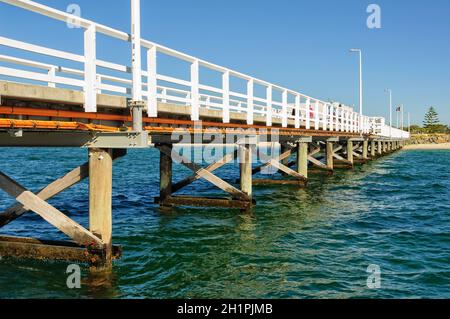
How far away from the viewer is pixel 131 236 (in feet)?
34.4

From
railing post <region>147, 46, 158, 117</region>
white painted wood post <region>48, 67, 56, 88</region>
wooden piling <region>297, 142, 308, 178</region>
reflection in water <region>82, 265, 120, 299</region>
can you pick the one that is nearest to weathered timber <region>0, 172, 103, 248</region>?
reflection in water <region>82, 265, 120, 299</region>

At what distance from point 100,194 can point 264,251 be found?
3367 mm

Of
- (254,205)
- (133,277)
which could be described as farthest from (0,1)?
(254,205)

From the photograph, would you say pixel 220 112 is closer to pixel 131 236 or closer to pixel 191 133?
pixel 191 133

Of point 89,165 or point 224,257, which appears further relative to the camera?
point 224,257

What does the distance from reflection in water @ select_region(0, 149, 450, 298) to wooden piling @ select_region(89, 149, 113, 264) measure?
2.08ft

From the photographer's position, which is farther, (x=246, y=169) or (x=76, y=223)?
(x=246, y=169)

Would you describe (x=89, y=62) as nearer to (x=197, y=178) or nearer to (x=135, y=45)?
(x=135, y=45)

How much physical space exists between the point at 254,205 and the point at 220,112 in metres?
3.32

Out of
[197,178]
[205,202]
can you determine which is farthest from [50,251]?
[205,202]

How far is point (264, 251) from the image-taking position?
920 cm

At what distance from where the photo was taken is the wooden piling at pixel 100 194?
769cm

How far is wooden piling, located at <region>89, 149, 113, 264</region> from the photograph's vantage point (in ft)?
25.2

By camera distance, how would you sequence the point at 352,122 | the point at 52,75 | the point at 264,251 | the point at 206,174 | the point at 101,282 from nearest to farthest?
the point at 52,75
the point at 101,282
the point at 264,251
the point at 206,174
the point at 352,122
